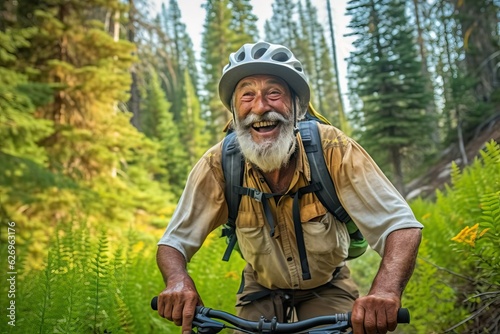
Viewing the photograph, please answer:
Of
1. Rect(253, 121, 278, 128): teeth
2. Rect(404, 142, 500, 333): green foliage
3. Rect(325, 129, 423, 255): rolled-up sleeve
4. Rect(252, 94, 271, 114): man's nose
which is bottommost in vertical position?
Rect(404, 142, 500, 333): green foliage

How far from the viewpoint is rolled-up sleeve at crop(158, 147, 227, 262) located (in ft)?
9.49

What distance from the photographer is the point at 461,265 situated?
14.9ft

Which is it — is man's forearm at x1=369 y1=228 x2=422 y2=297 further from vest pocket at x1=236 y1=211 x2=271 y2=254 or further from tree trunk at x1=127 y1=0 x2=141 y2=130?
tree trunk at x1=127 y1=0 x2=141 y2=130

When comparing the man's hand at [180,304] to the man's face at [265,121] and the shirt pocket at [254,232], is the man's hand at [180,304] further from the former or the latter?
the man's face at [265,121]

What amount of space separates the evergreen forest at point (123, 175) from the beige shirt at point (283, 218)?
0.78 metres

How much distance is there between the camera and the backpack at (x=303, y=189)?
2.78 metres

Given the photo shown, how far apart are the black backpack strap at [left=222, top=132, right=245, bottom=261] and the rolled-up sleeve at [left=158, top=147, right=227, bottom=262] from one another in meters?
0.05

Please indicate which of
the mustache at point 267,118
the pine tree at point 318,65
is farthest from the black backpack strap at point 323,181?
the pine tree at point 318,65

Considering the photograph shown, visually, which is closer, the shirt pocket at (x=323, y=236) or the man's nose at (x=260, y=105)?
the shirt pocket at (x=323, y=236)

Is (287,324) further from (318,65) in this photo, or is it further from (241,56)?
(318,65)

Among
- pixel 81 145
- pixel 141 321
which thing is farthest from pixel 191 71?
pixel 141 321

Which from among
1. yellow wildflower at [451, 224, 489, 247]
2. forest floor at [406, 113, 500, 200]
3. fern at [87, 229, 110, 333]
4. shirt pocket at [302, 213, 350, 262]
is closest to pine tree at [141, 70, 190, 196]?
forest floor at [406, 113, 500, 200]

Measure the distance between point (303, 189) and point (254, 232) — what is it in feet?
1.59

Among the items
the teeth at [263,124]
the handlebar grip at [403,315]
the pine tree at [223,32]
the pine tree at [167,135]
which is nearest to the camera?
the handlebar grip at [403,315]
